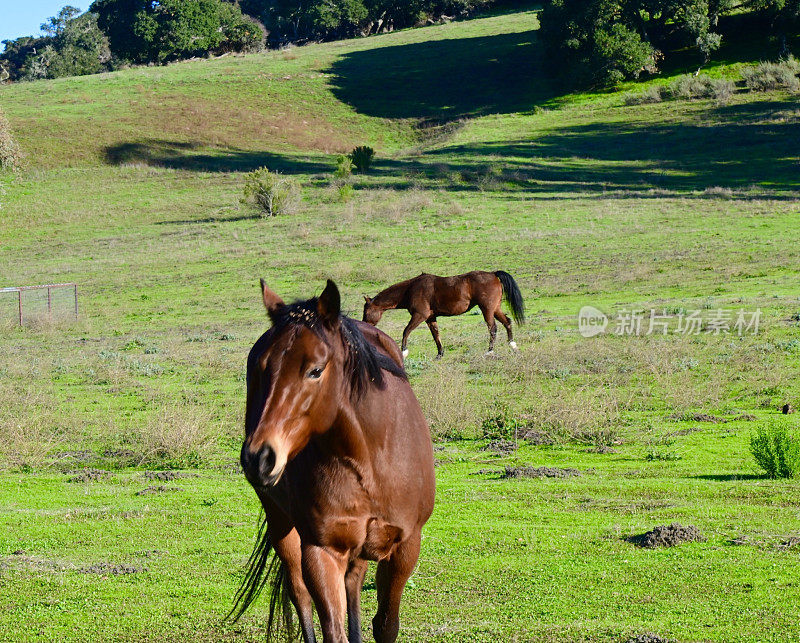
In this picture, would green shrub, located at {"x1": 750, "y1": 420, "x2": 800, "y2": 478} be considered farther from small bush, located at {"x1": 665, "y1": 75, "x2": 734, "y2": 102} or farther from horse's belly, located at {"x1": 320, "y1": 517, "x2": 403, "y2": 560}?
small bush, located at {"x1": 665, "y1": 75, "x2": 734, "y2": 102}

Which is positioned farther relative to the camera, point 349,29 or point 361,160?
point 349,29

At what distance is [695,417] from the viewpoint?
1509 cm

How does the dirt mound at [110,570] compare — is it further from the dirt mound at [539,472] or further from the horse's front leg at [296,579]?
the dirt mound at [539,472]

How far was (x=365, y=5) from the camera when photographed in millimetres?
110062

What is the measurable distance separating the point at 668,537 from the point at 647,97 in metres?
62.5

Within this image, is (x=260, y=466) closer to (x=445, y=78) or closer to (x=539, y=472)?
(x=539, y=472)

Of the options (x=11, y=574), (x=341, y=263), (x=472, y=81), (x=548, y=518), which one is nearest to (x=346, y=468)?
(x=11, y=574)

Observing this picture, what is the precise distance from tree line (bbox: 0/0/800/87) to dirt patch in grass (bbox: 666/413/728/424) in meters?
58.0

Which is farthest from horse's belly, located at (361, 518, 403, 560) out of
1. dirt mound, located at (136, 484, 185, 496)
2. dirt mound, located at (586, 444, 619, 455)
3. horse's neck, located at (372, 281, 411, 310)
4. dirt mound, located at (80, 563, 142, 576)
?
horse's neck, located at (372, 281, 411, 310)

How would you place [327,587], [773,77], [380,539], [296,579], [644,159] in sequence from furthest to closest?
[773,77], [644,159], [296,579], [380,539], [327,587]

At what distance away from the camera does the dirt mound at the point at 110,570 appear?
832 cm

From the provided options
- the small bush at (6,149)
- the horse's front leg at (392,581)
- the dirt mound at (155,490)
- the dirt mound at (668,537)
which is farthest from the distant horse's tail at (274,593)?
→ the small bush at (6,149)

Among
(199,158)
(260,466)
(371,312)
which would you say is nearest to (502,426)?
(371,312)

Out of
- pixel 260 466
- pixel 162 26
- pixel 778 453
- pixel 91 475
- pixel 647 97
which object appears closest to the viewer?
pixel 260 466
